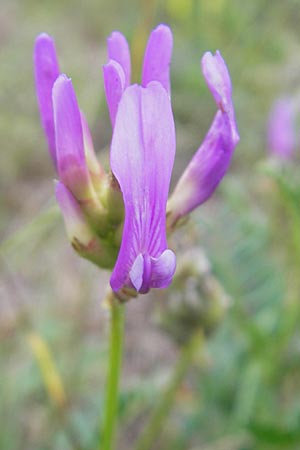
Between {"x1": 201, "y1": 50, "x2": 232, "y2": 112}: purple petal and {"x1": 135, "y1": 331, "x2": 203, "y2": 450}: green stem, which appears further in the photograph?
{"x1": 135, "y1": 331, "x2": 203, "y2": 450}: green stem

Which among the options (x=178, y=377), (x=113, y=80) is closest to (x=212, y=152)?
(x=113, y=80)

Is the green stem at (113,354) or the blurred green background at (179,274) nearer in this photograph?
the green stem at (113,354)

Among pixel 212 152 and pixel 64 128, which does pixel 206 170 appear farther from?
pixel 64 128

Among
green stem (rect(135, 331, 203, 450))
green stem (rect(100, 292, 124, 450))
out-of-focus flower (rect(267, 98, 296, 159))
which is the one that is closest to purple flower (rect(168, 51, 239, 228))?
green stem (rect(100, 292, 124, 450))

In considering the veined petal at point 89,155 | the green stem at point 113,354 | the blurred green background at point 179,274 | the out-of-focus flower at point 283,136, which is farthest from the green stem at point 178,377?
the out-of-focus flower at point 283,136

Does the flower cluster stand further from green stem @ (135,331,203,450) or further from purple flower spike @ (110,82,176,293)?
green stem @ (135,331,203,450)

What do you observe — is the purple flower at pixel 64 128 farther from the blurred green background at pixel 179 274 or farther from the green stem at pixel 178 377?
the green stem at pixel 178 377

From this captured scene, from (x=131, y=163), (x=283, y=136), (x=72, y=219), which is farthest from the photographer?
(x=283, y=136)
